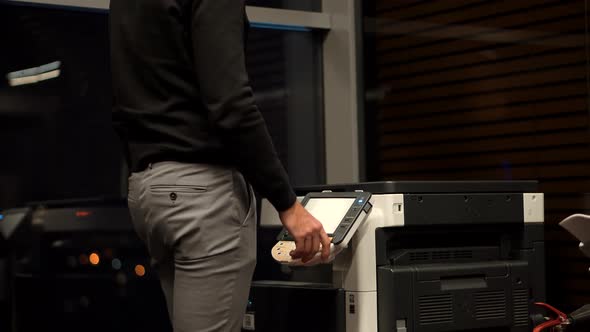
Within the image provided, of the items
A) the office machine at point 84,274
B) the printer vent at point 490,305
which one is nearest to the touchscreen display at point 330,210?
the printer vent at point 490,305

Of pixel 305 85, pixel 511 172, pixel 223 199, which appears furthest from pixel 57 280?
pixel 223 199

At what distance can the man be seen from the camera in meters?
1.72

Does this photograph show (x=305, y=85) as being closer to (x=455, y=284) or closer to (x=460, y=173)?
(x=460, y=173)

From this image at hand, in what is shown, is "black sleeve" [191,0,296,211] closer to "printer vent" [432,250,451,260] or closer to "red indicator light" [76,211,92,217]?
"printer vent" [432,250,451,260]

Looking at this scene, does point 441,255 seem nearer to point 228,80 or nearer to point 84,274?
point 228,80

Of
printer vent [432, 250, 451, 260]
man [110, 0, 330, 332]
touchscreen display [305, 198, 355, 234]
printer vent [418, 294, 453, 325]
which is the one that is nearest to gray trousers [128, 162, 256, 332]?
man [110, 0, 330, 332]

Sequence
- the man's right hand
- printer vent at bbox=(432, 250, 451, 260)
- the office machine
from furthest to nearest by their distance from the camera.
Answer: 1. the office machine
2. printer vent at bbox=(432, 250, 451, 260)
3. the man's right hand

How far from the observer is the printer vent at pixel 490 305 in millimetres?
2791

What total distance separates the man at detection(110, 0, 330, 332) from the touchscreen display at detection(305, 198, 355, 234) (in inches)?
28.8

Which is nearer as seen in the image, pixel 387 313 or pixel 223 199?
pixel 223 199

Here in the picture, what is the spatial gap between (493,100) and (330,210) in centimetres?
160

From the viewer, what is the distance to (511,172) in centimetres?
390

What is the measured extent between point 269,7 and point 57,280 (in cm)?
165

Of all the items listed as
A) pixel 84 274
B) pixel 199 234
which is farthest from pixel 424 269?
pixel 84 274
